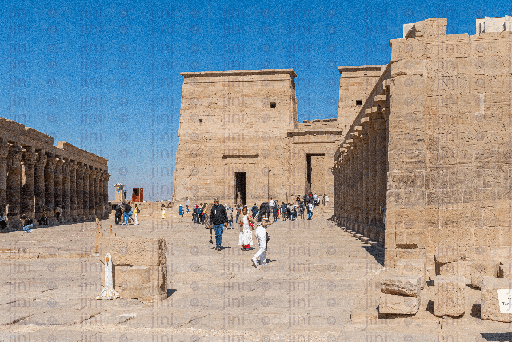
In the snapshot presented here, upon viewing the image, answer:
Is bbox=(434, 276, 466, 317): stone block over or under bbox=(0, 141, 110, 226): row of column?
under

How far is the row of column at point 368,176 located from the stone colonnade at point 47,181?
14.4 m

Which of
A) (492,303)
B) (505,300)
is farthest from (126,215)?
(505,300)

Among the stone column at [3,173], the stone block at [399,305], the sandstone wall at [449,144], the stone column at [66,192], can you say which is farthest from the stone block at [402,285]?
the stone column at [66,192]

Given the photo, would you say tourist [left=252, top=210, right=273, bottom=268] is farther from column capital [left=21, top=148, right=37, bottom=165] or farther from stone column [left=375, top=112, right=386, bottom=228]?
column capital [left=21, top=148, right=37, bottom=165]

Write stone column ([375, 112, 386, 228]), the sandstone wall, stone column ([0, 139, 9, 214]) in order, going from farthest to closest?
→ stone column ([0, 139, 9, 214]), stone column ([375, 112, 386, 228]), the sandstone wall

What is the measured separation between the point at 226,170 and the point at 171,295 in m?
30.7

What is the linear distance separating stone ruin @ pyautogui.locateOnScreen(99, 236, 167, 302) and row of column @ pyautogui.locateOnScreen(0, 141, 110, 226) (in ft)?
57.0

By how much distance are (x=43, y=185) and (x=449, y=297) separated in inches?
1020

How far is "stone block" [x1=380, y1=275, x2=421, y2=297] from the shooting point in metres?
5.40

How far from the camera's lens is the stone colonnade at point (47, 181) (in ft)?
76.9

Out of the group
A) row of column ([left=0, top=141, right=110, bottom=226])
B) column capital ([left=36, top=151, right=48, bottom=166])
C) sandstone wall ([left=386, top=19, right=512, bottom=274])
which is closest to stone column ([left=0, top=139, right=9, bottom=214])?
row of column ([left=0, top=141, right=110, bottom=226])

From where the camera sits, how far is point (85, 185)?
123ft

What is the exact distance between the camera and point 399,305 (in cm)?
537

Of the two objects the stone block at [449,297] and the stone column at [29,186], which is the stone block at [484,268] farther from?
the stone column at [29,186]
